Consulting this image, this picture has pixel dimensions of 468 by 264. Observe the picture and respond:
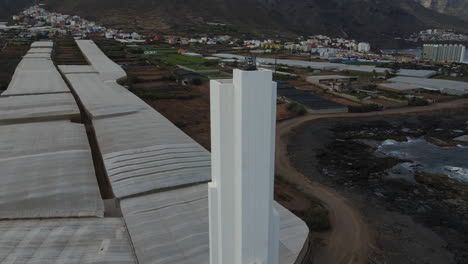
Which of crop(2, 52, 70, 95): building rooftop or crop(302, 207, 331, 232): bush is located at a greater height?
crop(2, 52, 70, 95): building rooftop

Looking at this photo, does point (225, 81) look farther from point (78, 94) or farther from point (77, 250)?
point (78, 94)

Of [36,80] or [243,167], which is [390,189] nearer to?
[243,167]

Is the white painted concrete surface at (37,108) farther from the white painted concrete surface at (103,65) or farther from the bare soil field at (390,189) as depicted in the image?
the bare soil field at (390,189)

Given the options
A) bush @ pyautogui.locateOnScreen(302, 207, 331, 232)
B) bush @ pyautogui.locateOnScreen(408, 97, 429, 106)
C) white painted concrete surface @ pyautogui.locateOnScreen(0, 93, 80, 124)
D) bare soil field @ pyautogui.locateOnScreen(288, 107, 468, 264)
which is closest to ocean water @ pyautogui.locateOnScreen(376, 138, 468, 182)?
bare soil field @ pyautogui.locateOnScreen(288, 107, 468, 264)

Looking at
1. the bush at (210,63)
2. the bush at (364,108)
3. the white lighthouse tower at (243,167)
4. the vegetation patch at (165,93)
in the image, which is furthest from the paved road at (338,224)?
the bush at (210,63)

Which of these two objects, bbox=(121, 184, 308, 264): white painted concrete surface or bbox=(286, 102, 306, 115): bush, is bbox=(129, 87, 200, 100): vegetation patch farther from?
bbox=(121, 184, 308, 264): white painted concrete surface

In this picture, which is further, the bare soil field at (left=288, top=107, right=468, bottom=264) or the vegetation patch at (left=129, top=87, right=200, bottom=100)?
the vegetation patch at (left=129, top=87, right=200, bottom=100)
